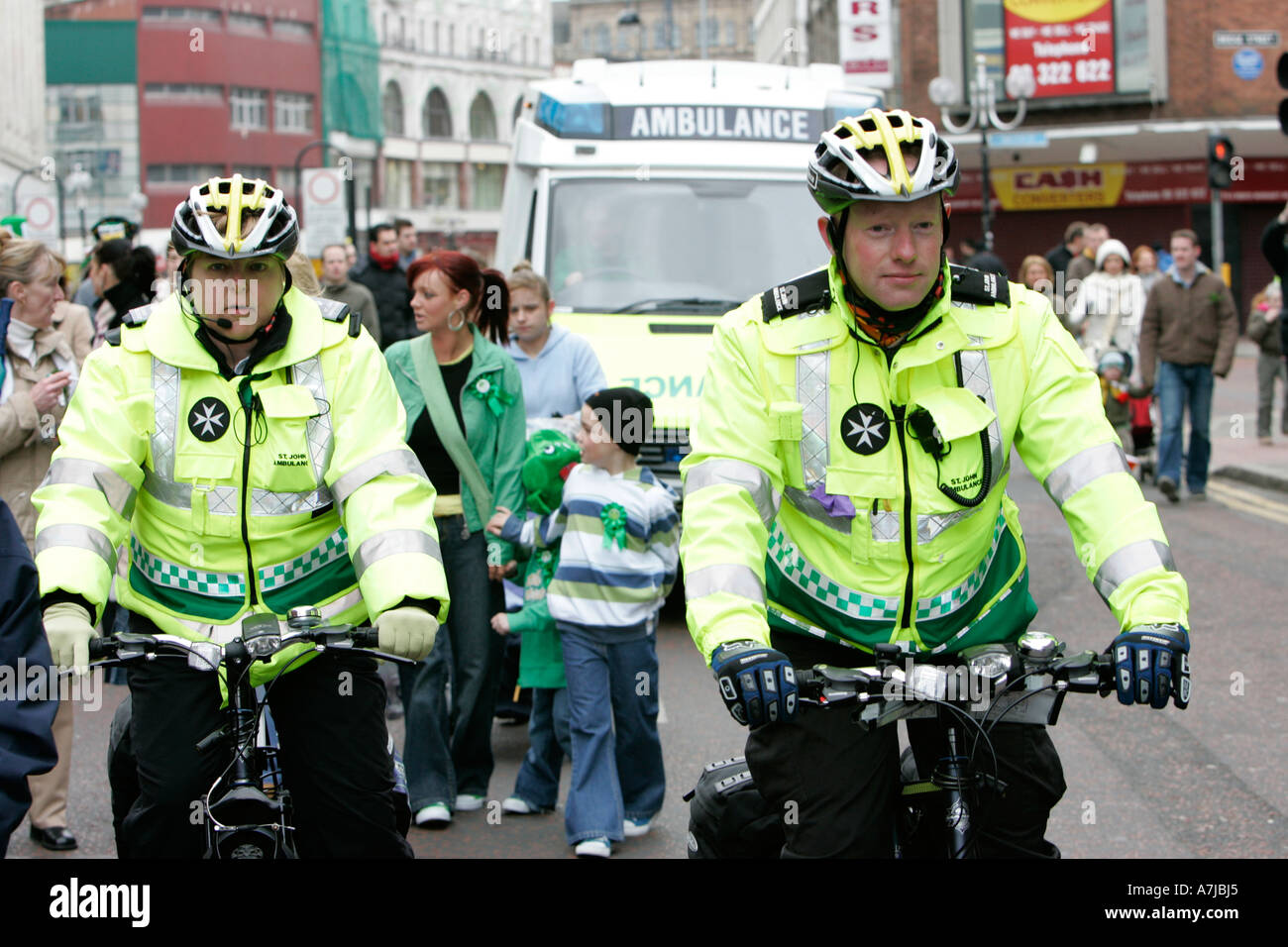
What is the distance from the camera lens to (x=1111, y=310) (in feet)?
50.3

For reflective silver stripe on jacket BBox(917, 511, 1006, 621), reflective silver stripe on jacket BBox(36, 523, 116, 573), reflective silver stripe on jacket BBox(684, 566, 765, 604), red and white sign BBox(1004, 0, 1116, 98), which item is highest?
red and white sign BBox(1004, 0, 1116, 98)

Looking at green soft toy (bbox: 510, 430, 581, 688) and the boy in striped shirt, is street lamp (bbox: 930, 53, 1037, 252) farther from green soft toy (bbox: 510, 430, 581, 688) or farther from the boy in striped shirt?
the boy in striped shirt

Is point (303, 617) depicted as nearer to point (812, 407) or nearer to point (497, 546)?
point (812, 407)

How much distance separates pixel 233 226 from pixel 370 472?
2.05 feet

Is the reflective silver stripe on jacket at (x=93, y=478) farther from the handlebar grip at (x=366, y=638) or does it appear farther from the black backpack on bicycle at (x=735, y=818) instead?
the black backpack on bicycle at (x=735, y=818)

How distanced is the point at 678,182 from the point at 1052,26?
30.7 m

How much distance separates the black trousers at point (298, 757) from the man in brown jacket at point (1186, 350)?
1093 centimetres

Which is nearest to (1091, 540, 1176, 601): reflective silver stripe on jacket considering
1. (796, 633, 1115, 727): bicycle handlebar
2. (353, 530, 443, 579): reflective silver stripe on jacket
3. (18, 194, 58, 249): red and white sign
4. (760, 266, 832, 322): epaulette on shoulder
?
(796, 633, 1115, 727): bicycle handlebar

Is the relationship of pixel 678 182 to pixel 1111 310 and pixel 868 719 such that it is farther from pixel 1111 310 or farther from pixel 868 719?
pixel 868 719

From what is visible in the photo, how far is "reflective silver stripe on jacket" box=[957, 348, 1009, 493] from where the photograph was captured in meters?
3.42

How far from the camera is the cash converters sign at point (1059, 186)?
1544 inches

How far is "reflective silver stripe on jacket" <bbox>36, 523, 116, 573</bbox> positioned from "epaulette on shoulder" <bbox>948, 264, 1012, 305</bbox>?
1859mm

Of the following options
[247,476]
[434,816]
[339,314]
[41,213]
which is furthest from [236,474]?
[41,213]

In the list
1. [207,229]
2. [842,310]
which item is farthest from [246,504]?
[842,310]
